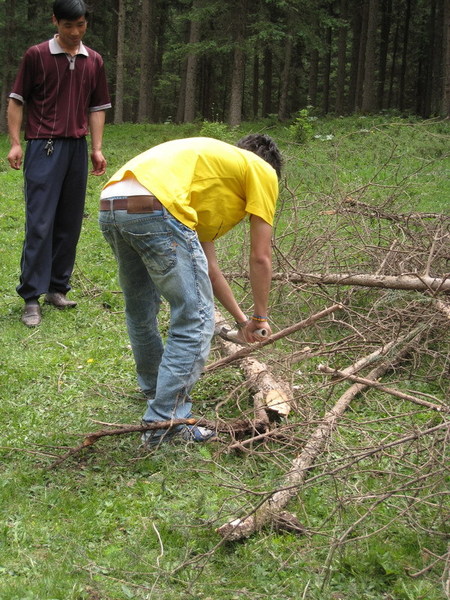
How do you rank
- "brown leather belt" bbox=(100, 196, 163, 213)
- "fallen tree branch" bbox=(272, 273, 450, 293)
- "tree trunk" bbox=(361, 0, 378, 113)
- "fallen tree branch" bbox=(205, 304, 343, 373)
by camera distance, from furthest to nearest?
"tree trunk" bbox=(361, 0, 378, 113) < "fallen tree branch" bbox=(272, 273, 450, 293) < "fallen tree branch" bbox=(205, 304, 343, 373) < "brown leather belt" bbox=(100, 196, 163, 213)

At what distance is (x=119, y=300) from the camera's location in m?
6.34

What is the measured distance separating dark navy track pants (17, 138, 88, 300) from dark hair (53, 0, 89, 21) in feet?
2.96

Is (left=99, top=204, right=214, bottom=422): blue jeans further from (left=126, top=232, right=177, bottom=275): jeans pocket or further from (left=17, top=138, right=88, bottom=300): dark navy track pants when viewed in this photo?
(left=17, top=138, right=88, bottom=300): dark navy track pants

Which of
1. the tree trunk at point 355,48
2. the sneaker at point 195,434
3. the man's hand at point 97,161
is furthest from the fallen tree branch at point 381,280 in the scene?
the tree trunk at point 355,48

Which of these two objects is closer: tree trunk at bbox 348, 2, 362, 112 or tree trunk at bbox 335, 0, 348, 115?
tree trunk at bbox 335, 0, 348, 115

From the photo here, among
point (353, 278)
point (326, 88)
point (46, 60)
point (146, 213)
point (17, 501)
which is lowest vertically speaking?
point (326, 88)

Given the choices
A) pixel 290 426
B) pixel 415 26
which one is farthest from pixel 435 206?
pixel 415 26

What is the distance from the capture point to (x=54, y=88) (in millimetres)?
5625

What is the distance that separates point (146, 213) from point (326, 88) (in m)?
27.7

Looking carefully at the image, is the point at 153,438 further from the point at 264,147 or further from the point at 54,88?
the point at 54,88

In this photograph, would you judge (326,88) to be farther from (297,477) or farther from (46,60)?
(297,477)

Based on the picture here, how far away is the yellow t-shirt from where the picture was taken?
3363mm

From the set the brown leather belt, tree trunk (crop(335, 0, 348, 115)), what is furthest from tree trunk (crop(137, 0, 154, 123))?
the brown leather belt

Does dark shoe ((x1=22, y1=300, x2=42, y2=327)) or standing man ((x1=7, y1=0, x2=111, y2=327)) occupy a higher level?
standing man ((x1=7, y1=0, x2=111, y2=327))
